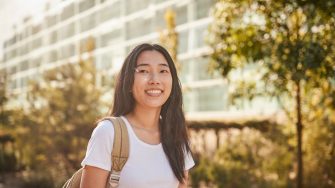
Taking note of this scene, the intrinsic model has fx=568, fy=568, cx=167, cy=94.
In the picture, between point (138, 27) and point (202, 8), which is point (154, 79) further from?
point (138, 27)

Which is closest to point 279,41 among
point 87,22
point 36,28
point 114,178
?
point 114,178

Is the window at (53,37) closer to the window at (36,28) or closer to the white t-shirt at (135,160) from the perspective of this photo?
the window at (36,28)

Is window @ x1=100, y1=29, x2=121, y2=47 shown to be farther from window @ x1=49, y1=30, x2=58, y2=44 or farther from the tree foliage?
the tree foliage

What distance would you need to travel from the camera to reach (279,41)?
8.27m

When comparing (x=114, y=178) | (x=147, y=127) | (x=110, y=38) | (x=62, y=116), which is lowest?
(x=114, y=178)

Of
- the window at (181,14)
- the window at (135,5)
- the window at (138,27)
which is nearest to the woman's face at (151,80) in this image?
the window at (181,14)

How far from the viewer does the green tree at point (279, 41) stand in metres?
7.43

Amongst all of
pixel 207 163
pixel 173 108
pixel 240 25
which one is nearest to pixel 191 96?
pixel 207 163

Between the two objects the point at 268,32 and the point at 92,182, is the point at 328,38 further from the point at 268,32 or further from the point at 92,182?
the point at 92,182

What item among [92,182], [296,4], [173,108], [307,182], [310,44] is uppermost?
[296,4]

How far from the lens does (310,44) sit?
291 inches

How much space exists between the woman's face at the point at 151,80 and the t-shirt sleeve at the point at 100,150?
0.31m

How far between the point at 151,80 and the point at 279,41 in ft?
18.9

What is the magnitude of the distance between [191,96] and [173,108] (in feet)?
154
